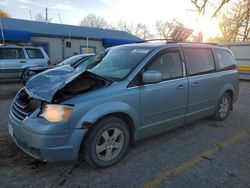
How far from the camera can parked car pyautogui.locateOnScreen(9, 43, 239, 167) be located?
2754 millimetres

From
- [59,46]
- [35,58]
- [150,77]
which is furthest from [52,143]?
[59,46]

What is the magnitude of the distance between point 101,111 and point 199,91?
2284 mm

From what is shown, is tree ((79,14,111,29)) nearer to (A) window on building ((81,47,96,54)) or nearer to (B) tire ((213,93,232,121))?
(A) window on building ((81,47,96,54))

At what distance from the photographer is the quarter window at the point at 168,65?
368 cm

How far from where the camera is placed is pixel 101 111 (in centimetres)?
290

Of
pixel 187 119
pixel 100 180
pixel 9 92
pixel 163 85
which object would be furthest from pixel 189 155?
pixel 9 92

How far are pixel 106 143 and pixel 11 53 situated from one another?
957 cm

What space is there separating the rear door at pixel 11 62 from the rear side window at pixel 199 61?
9.13m

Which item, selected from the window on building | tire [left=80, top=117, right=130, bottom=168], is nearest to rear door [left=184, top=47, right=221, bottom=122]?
tire [left=80, top=117, right=130, bottom=168]

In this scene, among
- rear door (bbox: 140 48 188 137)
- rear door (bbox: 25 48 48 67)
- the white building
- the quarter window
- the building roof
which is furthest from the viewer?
the building roof

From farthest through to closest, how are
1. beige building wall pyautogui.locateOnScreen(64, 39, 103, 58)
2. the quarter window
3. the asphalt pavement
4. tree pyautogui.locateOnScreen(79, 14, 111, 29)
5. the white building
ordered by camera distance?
tree pyautogui.locateOnScreen(79, 14, 111, 29), beige building wall pyautogui.locateOnScreen(64, 39, 103, 58), the white building, the quarter window, the asphalt pavement

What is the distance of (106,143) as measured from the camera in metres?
3.13

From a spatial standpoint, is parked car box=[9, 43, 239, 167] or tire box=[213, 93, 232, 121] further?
tire box=[213, 93, 232, 121]

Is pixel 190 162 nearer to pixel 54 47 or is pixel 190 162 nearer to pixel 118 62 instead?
pixel 118 62
